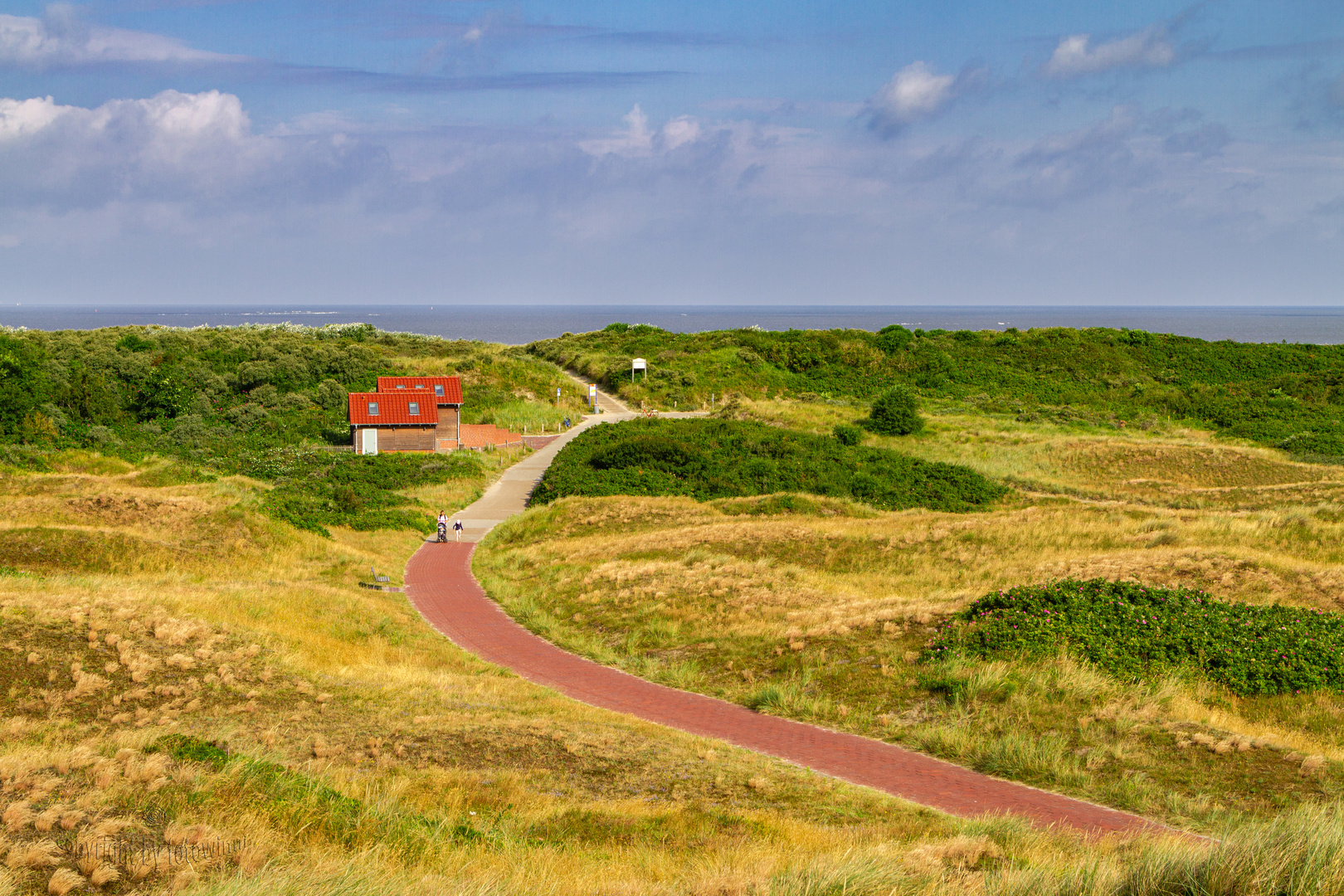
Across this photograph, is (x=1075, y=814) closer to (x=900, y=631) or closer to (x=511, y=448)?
(x=900, y=631)

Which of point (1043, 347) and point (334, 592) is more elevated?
point (1043, 347)

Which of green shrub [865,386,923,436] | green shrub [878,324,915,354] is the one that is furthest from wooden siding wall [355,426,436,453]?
green shrub [878,324,915,354]

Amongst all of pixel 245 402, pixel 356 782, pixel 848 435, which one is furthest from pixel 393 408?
pixel 356 782

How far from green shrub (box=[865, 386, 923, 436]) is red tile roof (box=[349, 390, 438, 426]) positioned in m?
23.6

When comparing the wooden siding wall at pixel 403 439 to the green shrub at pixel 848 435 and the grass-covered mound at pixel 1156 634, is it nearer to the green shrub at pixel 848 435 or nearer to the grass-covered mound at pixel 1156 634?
the green shrub at pixel 848 435

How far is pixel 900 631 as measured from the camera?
14.8m

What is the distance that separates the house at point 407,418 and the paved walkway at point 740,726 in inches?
834

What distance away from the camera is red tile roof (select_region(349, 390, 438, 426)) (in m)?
41.7

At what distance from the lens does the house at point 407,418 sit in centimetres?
4184

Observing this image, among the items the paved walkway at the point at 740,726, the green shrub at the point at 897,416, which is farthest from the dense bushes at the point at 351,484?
the green shrub at the point at 897,416

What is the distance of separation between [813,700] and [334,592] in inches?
432

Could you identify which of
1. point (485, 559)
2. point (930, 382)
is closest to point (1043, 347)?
point (930, 382)

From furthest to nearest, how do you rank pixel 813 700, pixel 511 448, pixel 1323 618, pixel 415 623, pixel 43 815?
pixel 511 448
pixel 415 623
pixel 1323 618
pixel 813 700
pixel 43 815

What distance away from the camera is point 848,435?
137 ft
